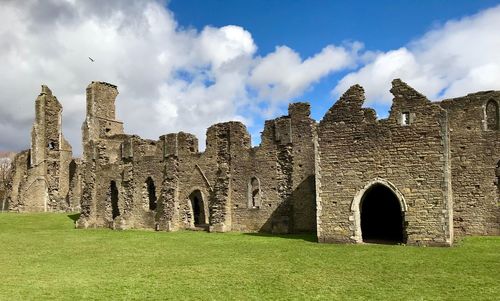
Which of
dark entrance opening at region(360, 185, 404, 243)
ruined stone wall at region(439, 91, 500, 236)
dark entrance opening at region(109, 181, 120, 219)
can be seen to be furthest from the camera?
dark entrance opening at region(109, 181, 120, 219)

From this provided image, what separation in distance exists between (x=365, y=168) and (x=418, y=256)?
4.52 metres

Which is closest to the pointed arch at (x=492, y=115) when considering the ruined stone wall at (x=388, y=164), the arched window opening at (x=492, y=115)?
the arched window opening at (x=492, y=115)

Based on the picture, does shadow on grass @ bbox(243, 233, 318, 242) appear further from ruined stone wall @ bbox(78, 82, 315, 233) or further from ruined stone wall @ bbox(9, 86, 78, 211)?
ruined stone wall @ bbox(9, 86, 78, 211)

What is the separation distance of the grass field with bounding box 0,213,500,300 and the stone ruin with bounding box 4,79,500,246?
183 centimetres

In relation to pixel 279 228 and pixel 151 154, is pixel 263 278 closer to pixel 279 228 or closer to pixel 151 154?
pixel 279 228

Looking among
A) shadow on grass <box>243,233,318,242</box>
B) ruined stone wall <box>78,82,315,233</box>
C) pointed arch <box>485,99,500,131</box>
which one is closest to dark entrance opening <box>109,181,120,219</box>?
ruined stone wall <box>78,82,315,233</box>

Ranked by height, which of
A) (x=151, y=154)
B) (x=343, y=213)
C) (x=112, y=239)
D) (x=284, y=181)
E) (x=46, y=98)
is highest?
(x=46, y=98)

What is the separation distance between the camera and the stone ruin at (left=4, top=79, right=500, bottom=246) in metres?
16.1

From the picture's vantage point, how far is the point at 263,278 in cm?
1078

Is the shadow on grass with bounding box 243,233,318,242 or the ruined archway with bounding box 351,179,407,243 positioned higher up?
the ruined archway with bounding box 351,179,407,243

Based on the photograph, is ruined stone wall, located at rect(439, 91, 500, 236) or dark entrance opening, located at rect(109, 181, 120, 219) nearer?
ruined stone wall, located at rect(439, 91, 500, 236)

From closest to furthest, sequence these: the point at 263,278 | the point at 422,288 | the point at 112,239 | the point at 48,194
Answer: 1. the point at 422,288
2. the point at 263,278
3. the point at 112,239
4. the point at 48,194

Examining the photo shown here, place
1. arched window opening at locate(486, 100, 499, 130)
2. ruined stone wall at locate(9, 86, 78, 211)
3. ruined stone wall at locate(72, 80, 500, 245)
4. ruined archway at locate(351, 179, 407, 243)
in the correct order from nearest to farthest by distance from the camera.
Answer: ruined stone wall at locate(72, 80, 500, 245) → arched window opening at locate(486, 100, 499, 130) → ruined archway at locate(351, 179, 407, 243) → ruined stone wall at locate(9, 86, 78, 211)

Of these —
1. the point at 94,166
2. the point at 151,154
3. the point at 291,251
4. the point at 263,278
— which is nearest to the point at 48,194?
the point at 94,166
